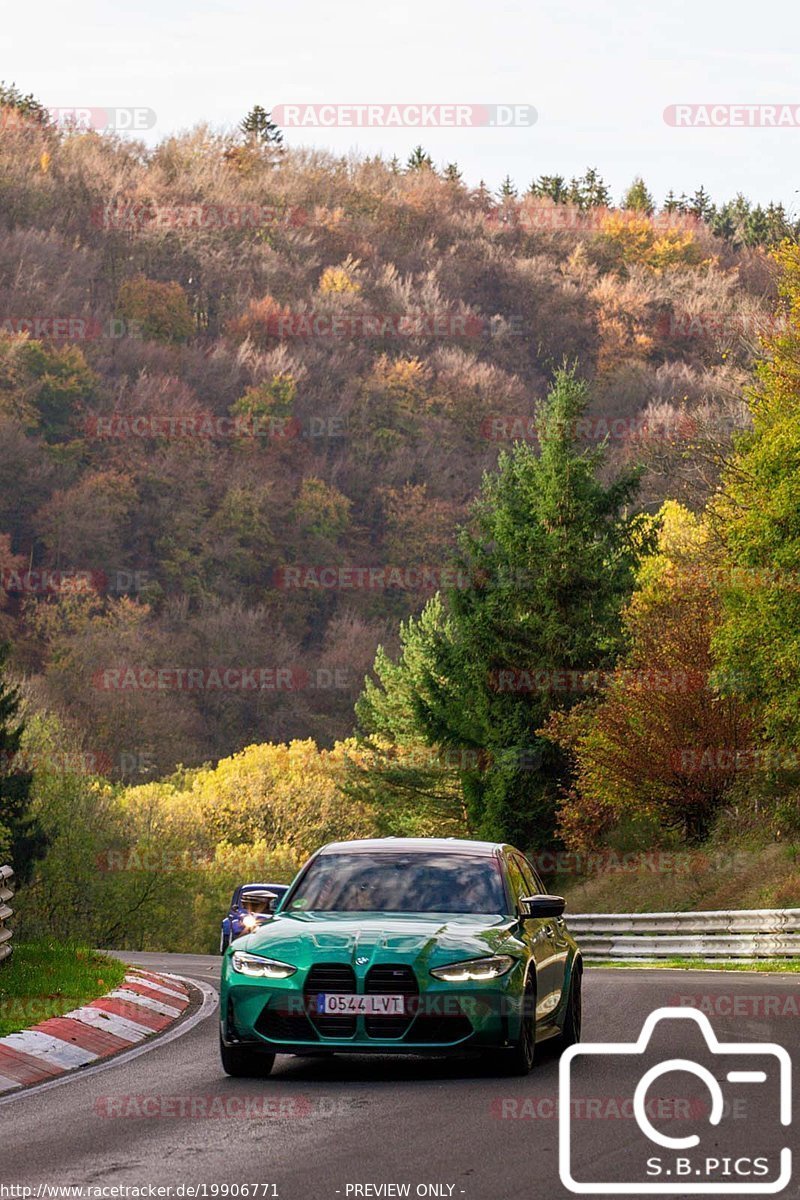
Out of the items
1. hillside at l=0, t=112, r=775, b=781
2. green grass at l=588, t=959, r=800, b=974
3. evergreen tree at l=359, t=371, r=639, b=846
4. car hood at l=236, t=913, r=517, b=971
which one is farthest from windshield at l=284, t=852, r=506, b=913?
hillside at l=0, t=112, r=775, b=781

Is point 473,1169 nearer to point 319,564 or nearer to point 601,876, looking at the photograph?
point 601,876

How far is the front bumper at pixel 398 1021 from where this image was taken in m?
11.1

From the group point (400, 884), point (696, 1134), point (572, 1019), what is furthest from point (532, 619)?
point (696, 1134)

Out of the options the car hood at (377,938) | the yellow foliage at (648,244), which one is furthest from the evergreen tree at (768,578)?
the yellow foliage at (648,244)

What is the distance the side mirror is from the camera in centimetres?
1232

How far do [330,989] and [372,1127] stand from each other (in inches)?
69.5

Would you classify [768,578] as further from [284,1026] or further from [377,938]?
[284,1026]

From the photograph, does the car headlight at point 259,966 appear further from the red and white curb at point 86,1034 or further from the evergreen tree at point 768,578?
the evergreen tree at point 768,578

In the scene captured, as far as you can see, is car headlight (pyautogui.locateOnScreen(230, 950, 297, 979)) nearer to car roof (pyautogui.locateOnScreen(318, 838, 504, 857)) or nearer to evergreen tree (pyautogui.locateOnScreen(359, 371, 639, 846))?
car roof (pyautogui.locateOnScreen(318, 838, 504, 857))

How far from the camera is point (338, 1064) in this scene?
481 inches

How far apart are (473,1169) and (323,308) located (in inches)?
5608

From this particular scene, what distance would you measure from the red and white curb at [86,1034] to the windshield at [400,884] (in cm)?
193

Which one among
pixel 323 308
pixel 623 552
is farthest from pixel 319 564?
pixel 623 552

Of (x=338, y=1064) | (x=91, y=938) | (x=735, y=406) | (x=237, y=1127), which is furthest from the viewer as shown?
(x=91, y=938)
